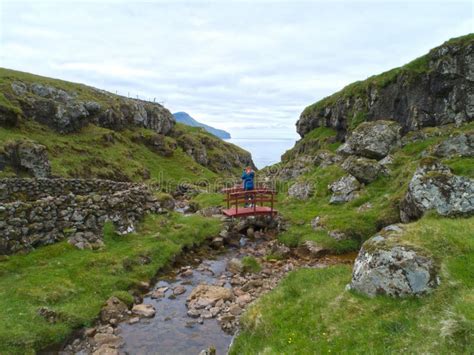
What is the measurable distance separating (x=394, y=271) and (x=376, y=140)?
108 feet

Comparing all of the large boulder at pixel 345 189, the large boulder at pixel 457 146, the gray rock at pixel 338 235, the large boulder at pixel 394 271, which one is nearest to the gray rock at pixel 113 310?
the large boulder at pixel 394 271

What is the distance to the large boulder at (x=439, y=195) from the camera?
2309 cm

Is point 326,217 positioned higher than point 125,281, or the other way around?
point 326,217

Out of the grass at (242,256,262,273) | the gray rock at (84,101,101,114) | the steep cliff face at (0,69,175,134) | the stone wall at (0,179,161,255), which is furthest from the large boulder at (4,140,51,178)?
the grass at (242,256,262,273)

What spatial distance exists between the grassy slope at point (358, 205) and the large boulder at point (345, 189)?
2.67 ft

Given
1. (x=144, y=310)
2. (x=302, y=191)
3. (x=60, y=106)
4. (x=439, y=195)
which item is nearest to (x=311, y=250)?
(x=439, y=195)

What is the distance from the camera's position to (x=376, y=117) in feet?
181

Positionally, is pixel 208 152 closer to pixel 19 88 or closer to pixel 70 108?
pixel 70 108

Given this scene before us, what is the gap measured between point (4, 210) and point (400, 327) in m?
22.9

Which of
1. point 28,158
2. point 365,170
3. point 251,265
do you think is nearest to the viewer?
point 251,265

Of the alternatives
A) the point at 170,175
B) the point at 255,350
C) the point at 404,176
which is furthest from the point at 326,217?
the point at 170,175

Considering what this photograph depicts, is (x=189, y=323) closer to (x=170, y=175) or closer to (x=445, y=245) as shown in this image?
(x=445, y=245)

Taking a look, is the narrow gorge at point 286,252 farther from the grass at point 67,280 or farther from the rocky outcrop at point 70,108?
the rocky outcrop at point 70,108

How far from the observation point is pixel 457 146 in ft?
111
